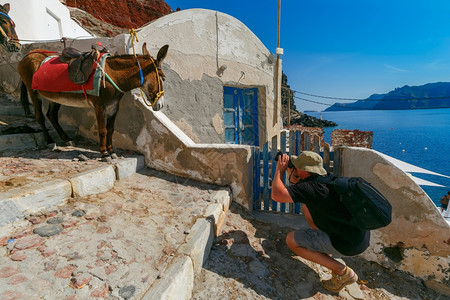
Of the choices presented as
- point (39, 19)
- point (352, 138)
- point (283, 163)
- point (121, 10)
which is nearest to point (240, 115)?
point (283, 163)

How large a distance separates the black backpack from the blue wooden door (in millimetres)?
4399

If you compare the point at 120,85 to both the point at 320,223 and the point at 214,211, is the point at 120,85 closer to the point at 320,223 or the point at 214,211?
the point at 214,211

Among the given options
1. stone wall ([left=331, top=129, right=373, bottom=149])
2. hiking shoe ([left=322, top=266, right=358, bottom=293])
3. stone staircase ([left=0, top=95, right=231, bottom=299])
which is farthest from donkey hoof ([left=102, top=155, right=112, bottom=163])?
stone wall ([left=331, top=129, right=373, bottom=149])

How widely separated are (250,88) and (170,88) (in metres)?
2.85

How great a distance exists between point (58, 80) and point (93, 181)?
163 cm

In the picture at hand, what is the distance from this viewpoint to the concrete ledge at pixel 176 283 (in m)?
1.55

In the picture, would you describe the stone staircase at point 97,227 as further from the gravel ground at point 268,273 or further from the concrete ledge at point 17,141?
the gravel ground at point 268,273

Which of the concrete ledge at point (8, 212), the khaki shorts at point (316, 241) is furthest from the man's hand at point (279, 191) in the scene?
the concrete ledge at point (8, 212)

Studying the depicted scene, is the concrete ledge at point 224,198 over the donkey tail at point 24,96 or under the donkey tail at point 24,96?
under

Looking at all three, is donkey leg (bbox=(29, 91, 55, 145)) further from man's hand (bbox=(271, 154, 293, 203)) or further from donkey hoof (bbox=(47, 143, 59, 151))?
man's hand (bbox=(271, 154, 293, 203))

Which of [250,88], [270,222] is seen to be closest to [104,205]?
[270,222]

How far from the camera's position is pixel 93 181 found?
2809mm

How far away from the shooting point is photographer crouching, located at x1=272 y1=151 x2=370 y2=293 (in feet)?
7.51

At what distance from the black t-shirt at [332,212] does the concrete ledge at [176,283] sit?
1.24 metres
